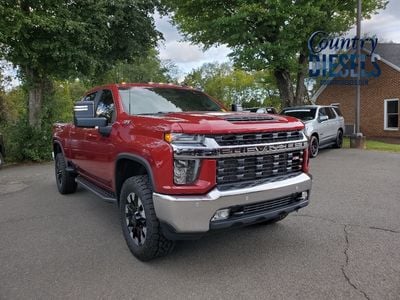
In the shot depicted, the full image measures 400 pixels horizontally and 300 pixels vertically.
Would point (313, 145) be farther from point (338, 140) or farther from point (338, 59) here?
point (338, 59)

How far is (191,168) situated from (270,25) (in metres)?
14.6

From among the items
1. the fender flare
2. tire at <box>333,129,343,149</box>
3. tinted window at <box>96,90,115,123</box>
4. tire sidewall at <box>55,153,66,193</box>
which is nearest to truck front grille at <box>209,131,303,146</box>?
the fender flare

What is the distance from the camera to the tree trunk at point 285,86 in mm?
18558

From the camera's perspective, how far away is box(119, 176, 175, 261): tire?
3.67m

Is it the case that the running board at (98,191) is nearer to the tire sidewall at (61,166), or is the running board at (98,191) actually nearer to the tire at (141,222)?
the tire at (141,222)

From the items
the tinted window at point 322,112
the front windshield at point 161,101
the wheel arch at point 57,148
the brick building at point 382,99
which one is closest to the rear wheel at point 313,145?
the tinted window at point 322,112

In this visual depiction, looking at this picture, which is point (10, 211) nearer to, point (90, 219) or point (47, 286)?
point (90, 219)

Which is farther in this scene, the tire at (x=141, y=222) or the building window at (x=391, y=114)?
the building window at (x=391, y=114)

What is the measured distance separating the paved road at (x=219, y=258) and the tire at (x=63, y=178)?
0.80m

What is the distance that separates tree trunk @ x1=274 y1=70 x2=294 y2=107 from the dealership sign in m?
1.39

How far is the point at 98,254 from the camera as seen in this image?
13.8 ft

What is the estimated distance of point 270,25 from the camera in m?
16.4

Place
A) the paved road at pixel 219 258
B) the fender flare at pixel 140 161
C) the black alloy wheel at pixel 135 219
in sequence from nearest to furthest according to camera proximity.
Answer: the paved road at pixel 219 258 → the fender flare at pixel 140 161 → the black alloy wheel at pixel 135 219

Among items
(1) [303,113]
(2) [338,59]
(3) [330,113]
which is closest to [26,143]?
(1) [303,113]
